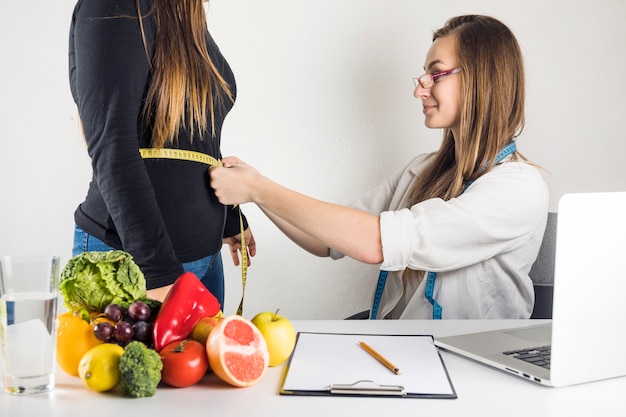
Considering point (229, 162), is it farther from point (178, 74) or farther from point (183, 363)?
point (183, 363)

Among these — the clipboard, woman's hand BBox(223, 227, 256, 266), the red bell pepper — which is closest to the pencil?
the clipboard

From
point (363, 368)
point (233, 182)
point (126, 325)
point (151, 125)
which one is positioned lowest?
point (363, 368)

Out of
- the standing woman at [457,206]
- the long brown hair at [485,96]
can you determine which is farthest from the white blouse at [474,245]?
the long brown hair at [485,96]

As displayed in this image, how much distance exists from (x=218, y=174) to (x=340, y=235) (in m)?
0.36

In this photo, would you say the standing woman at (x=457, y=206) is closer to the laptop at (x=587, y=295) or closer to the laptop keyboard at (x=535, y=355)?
the laptop keyboard at (x=535, y=355)

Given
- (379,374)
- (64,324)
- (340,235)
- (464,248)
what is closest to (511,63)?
(464,248)

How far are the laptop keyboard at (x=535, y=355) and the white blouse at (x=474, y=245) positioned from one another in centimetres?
48

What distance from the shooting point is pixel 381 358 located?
1.24m

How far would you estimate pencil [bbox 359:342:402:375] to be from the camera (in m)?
1.18

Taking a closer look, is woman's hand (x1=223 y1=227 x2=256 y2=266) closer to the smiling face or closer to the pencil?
the smiling face

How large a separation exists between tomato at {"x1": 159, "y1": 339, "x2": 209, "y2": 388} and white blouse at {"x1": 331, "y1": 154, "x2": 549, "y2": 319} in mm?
718

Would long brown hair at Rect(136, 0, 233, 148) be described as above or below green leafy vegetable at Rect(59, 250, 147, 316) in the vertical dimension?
above

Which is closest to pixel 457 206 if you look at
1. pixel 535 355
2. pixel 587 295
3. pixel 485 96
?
pixel 485 96

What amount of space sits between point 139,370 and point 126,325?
0.33 feet
